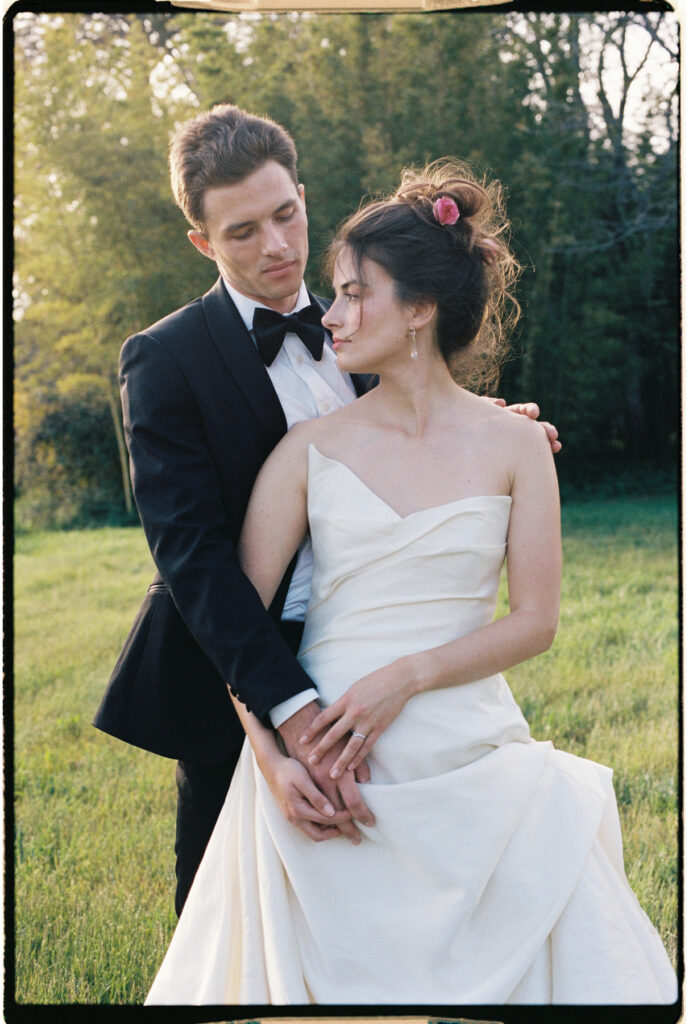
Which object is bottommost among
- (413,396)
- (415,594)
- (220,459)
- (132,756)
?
(132,756)

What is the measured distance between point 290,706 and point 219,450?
541 mm

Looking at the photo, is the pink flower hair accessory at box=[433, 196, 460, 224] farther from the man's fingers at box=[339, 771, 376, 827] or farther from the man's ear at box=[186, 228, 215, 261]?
the man's fingers at box=[339, 771, 376, 827]

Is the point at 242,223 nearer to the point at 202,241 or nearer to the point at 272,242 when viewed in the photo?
the point at 272,242

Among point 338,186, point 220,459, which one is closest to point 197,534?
point 220,459

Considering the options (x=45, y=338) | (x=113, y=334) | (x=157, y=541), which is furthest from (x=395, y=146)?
(x=157, y=541)

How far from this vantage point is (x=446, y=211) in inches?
74.5

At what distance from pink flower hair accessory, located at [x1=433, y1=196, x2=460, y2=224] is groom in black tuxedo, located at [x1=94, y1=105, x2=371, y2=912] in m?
0.36

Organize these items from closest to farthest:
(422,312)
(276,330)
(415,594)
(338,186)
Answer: (415,594) < (422,312) < (276,330) < (338,186)

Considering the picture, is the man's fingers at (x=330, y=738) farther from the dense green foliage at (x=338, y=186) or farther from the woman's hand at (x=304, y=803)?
the dense green foliage at (x=338, y=186)

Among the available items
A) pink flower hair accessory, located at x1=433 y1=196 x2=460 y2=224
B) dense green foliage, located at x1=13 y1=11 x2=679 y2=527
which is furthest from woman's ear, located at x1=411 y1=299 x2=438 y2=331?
dense green foliage, located at x1=13 y1=11 x2=679 y2=527

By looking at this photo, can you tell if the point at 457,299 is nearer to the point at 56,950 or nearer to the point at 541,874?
the point at 541,874

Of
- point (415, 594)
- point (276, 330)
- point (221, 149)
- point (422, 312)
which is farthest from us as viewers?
point (276, 330)

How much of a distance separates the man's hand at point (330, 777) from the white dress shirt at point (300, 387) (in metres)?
0.31

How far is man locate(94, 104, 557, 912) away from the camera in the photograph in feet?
5.84
